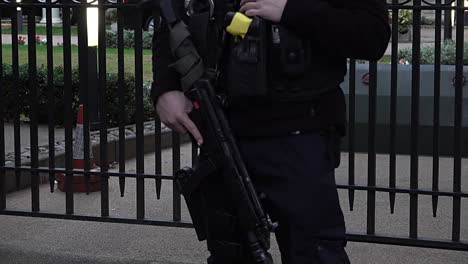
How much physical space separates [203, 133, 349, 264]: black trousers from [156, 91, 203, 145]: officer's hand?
0.16 m

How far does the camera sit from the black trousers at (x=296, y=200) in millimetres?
2898

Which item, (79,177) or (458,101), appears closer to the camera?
(458,101)

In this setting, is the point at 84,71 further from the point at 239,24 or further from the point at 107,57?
the point at 107,57

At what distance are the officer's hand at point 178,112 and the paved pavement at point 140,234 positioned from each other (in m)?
2.32

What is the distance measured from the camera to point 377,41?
293cm

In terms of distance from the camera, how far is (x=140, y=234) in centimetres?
598

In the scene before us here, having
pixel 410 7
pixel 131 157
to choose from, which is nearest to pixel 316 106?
pixel 410 7

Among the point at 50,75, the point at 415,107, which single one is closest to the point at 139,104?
the point at 50,75

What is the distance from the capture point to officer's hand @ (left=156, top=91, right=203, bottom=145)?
3059 mm

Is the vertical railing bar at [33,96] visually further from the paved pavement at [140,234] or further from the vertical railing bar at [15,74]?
the paved pavement at [140,234]

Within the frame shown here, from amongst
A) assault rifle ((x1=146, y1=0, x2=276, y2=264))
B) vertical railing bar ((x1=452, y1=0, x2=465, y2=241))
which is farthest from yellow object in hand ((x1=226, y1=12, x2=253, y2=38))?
vertical railing bar ((x1=452, y1=0, x2=465, y2=241))

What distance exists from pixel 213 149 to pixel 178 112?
0.17m

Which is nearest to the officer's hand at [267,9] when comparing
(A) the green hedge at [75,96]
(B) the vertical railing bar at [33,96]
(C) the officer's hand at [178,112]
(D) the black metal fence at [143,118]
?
(C) the officer's hand at [178,112]

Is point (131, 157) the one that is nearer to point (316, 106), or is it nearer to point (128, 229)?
point (128, 229)
